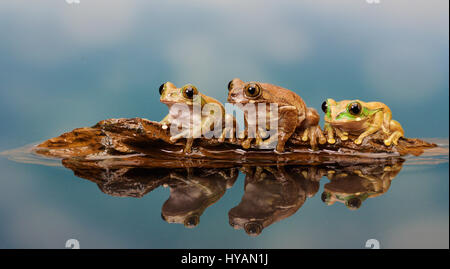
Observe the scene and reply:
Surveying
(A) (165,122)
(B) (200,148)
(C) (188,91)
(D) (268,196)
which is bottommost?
(D) (268,196)

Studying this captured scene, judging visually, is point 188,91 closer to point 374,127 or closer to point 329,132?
point 329,132

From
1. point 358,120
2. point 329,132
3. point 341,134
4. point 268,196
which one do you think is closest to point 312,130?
point 329,132

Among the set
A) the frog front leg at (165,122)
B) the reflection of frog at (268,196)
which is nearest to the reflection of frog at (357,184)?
the reflection of frog at (268,196)

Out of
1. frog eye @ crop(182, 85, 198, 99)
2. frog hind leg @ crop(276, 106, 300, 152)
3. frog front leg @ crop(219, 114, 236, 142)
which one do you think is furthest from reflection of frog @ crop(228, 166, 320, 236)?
frog eye @ crop(182, 85, 198, 99)

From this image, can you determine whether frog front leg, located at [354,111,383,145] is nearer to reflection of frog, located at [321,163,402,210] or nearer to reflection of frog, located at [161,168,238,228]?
reflection of frog, located at [321,163,402,210]

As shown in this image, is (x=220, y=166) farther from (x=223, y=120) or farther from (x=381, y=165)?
(x=381, y=165)
